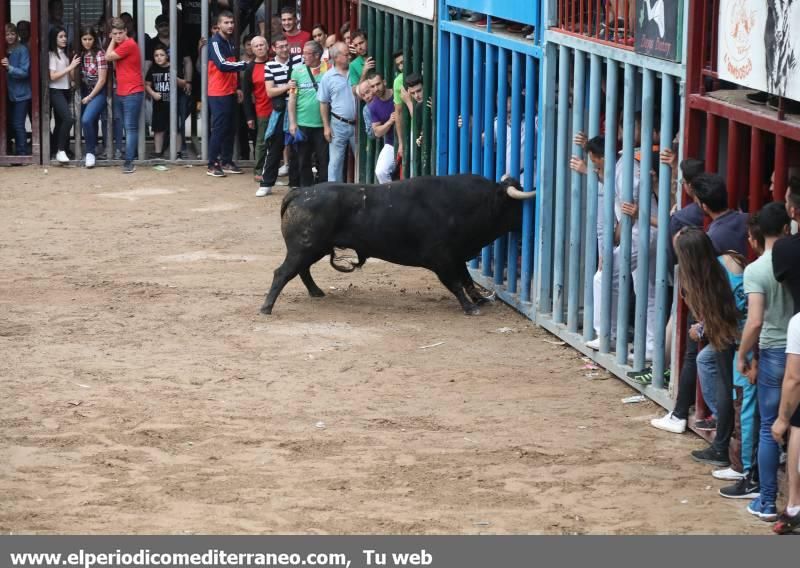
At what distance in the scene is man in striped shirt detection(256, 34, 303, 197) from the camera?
58.0 ft

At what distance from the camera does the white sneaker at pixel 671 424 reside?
9.37 metres

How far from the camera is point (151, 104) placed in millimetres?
20672

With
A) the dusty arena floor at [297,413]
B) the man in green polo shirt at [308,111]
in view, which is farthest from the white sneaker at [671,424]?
the man in green polo shirt at [308,111]

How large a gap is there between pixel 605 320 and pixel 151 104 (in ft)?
37.0

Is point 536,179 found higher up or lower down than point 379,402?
higher up

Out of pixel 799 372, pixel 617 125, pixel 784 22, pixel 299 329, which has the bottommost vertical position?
pixel 299 329

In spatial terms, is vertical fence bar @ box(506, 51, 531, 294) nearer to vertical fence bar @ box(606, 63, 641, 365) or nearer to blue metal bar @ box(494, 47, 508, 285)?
blue metal bar @ box(494, 47, 508, 285)

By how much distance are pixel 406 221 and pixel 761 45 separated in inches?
183

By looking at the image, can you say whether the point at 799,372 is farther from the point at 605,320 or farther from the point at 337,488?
the point at 605,320

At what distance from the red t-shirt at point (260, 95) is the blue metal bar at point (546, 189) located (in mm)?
7155

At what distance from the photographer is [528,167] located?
12.3 m

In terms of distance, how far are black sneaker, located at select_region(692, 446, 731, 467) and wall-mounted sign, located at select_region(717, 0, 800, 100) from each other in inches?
79.5
